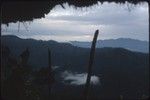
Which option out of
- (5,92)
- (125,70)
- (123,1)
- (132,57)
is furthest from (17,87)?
(132,57)

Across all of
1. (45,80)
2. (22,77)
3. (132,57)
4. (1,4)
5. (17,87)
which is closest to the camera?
(1,4)

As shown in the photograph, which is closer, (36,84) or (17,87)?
(17,87)

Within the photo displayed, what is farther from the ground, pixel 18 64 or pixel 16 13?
pixel 16 13

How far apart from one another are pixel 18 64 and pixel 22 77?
1.23 feet

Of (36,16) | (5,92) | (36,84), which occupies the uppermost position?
(36,16)

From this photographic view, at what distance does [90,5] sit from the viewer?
6465mm

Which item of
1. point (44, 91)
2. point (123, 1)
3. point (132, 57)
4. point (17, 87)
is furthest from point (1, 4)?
point (132, 57)

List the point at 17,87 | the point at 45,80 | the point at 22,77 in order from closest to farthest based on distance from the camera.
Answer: the point at 17,87 → the point at 22,77 → the point at 45,80

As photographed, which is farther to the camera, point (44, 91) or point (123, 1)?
point (44, 91)

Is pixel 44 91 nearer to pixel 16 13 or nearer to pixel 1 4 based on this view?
pixel 16 13

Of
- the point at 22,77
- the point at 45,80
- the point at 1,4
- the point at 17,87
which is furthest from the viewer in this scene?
the point at 45,80

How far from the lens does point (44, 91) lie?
718cm

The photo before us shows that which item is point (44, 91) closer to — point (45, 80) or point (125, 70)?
point (45, 80)

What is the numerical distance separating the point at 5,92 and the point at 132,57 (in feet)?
17.5
